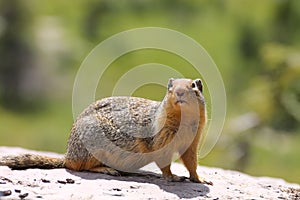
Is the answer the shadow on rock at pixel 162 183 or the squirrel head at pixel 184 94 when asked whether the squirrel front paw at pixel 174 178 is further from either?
the squirrel head at pixel 184 94

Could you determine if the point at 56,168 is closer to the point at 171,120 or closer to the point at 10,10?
the point at 171,120

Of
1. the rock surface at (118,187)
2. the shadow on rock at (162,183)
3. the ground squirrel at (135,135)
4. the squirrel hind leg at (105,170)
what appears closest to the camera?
the rock surface at (118,187)

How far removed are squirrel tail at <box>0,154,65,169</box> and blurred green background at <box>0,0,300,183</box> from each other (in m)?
12.3

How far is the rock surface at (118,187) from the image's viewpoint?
8.85m

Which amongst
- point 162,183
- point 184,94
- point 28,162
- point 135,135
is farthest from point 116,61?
point 184,94

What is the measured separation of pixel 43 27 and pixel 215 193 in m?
23.3

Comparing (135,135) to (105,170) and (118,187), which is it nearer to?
(105,170)

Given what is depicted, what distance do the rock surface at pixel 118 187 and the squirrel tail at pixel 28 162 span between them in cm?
15

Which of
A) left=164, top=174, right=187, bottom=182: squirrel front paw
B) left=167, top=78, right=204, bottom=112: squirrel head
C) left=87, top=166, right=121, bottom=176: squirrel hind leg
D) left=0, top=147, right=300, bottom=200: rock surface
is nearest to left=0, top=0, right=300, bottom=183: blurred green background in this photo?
left=0, top=147, right=300, bottom=200: rock surface

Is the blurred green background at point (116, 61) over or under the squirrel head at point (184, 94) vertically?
over

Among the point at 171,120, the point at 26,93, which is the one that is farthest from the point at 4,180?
the point at 26,93

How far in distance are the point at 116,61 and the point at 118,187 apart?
2051 centimetres

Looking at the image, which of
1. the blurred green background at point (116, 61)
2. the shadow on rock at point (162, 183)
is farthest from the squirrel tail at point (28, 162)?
the blurred green background at point (116, 61)

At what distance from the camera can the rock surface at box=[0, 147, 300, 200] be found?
8.85 metres
